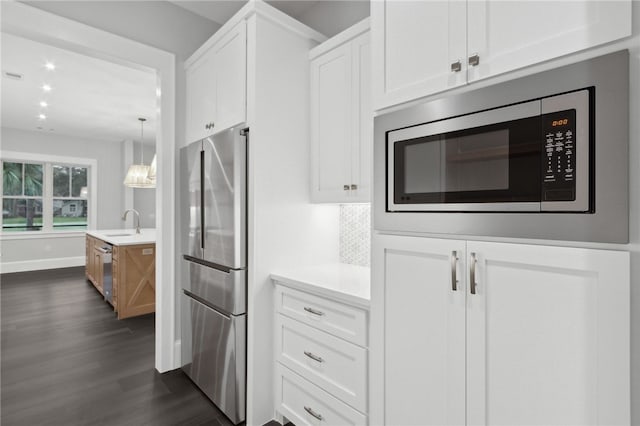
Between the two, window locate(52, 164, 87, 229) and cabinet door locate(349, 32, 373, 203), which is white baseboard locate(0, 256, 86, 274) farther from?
cabinet door locate(349, 32, 373, 203)

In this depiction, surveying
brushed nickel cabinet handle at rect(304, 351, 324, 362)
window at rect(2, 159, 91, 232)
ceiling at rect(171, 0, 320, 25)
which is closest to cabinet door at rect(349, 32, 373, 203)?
brushed nickel cabinet handle at rect(304, 351, 324, 362)

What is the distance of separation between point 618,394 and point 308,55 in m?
2.16

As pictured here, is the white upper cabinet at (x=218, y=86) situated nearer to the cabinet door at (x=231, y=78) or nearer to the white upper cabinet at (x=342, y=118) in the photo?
the cabinet door at (x=231, y=78)

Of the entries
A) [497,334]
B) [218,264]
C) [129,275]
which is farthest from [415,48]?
[129,275]

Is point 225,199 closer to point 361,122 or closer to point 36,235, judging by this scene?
point 361,122

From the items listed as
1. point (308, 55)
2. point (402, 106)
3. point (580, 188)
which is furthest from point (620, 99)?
point (308, 55)

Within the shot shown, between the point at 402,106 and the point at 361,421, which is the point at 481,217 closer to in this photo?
the point at 402,106

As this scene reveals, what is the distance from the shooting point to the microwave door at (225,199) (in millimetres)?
1964

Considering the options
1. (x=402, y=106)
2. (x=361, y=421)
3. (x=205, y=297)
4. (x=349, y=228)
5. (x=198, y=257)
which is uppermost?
(x=402, y=106)

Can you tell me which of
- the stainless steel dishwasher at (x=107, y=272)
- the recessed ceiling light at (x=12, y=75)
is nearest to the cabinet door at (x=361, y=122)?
the stainless steel dishwasher at (x=107, y=272)

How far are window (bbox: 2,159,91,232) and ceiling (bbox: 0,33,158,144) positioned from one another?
830 millimetres

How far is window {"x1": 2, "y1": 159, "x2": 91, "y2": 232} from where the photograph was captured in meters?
6.69

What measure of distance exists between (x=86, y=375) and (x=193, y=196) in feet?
5.29

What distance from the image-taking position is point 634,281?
0.85 metres
